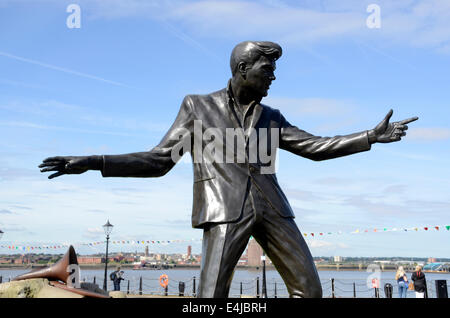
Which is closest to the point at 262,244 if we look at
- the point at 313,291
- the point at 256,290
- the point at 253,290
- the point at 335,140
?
the point at 313,291

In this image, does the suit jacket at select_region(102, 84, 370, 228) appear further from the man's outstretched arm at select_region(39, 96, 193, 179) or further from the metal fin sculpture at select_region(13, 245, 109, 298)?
the metal fin sculpture at select_region(13, 245, 109, 298)

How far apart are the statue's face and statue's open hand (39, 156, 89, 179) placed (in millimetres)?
1447

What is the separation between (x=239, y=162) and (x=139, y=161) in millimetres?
800

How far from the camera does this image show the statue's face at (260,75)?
14.2 ft

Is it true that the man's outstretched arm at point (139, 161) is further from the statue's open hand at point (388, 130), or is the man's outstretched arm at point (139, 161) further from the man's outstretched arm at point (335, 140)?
the statue's open hand at point (388, 130)

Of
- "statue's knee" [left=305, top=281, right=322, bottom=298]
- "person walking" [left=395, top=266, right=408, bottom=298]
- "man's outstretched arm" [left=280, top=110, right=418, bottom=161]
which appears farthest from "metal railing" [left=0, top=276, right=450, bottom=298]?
"statue's knee" [left=305, top=281, right=322, bottom=298]

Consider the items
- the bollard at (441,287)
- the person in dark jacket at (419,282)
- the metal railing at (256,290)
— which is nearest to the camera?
the person in dark jacket at (419,282)

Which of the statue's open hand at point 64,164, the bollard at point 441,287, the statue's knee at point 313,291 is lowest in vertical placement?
the bollard at point 441,287

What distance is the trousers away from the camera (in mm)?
3902

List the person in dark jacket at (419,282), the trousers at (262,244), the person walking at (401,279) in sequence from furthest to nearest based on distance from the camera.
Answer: the person walking at (401,279) → the person in dark jacket at (419,282) → the trousers at (262,244)

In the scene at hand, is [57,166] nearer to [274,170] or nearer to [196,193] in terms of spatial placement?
[196,193]

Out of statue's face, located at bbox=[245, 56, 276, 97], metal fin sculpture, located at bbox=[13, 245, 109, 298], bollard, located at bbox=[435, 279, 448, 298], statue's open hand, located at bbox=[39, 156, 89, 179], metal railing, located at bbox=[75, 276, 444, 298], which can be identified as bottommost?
metal railing, located at bbox=[75, 276, 444, 298]

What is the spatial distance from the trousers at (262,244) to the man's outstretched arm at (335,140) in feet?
2.43

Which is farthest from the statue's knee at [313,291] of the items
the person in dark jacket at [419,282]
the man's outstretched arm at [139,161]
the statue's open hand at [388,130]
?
the person in dark jacket at [419,282]
